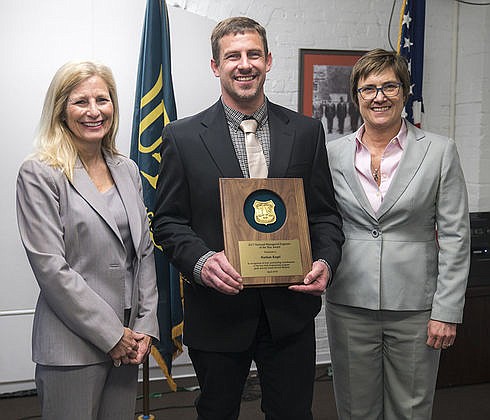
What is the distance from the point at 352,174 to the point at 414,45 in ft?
5.66

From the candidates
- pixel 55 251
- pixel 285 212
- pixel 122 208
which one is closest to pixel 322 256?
pixel 285 212

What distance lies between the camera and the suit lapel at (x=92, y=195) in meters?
1.76

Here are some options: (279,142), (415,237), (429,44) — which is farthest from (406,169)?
(429,44)

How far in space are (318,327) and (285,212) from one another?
83.8 inches

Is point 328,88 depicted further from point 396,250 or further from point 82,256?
point 82,256

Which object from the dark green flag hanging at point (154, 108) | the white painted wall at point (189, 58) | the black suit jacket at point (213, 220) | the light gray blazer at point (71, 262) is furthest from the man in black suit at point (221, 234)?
the white painted wall at point (189, 58)

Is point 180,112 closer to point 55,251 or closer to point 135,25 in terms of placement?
point 135,25

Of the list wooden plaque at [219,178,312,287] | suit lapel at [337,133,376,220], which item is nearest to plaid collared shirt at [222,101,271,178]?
wooden plaque at [219,178,312,287]

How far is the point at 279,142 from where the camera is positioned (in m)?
1.93

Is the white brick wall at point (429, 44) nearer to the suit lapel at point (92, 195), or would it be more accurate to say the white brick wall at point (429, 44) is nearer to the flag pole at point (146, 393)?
the flag pole at point (146, 393)

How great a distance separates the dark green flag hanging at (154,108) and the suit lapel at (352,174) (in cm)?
110

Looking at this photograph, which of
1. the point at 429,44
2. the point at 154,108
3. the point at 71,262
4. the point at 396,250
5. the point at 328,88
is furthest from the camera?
the point at 429,44

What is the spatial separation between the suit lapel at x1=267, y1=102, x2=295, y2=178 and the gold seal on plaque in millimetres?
107

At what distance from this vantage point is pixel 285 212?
6.08ft
